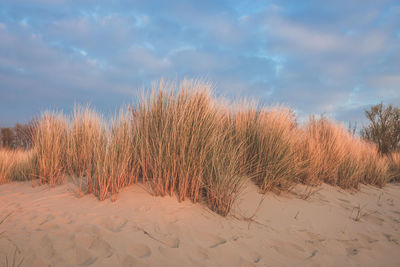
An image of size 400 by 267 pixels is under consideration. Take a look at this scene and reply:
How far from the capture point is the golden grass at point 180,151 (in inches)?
→ 137

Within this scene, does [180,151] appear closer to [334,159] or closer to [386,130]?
[334,159]

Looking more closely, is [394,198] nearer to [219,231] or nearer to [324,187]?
[324,187]

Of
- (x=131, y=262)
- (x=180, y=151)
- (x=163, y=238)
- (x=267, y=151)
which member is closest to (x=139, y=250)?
(x=131, y=262)

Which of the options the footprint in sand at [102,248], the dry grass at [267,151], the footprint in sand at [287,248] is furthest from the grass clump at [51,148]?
the footprint in sand at [287,248]

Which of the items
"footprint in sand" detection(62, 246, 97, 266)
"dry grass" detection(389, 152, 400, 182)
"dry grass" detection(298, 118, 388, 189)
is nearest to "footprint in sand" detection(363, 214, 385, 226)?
"dry grass" detection(298, 118, 388, 189)

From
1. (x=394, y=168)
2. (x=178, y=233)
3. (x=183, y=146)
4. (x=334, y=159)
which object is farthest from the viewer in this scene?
(x=394, y=168)

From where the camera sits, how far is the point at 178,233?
109 inches

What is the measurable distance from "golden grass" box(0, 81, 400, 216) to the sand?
272mm

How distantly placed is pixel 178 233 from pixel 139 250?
1.60 feet

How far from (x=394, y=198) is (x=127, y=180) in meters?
6.53

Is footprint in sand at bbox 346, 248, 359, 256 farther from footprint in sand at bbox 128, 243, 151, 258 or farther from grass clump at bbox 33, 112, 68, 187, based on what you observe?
grass clump at bbox 33, 112, 68, 187

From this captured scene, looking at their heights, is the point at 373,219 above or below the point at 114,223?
above

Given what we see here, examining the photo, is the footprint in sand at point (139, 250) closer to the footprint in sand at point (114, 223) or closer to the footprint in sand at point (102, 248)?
the footprint in sand at point (102, 248)

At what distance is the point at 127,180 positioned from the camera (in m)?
3.89
